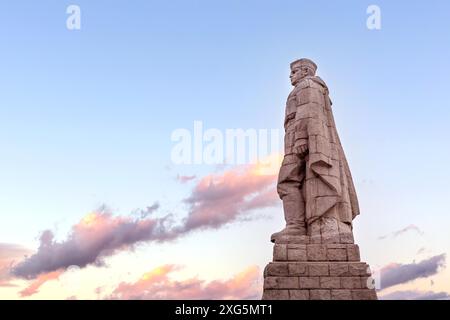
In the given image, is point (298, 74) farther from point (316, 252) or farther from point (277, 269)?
point (277, 269)

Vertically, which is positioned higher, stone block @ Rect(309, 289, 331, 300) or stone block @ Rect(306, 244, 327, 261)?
stone block @ Rect(306, 244, 327, 261)

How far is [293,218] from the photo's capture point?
13742mm

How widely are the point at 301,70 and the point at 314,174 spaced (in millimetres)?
3337

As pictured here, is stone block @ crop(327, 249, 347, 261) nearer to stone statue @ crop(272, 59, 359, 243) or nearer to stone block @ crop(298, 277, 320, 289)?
stone statue @ crop(272, 59, 359, 243)

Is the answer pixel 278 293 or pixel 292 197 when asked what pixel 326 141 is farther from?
pixel 278 293

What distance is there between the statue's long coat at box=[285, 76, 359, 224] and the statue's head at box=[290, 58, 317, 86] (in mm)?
353

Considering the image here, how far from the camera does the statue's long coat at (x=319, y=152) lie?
13484mm

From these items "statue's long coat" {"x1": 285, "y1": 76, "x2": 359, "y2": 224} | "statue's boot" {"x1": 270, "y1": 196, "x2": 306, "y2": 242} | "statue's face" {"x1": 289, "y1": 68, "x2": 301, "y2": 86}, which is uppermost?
"statue's face" {"x1": 289, "y1": 68, "x2": 301, "y2": 86}

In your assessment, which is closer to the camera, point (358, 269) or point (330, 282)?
point (330, 282)

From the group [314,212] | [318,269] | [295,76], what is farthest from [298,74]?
[318,269]

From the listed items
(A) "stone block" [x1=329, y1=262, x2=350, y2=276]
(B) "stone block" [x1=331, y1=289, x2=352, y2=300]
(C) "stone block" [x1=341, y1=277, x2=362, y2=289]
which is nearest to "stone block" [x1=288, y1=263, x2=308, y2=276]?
(A) "stone block" [x1=329, y1=262, x2=350, y2=276]

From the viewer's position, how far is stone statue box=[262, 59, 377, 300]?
12.5 meters
